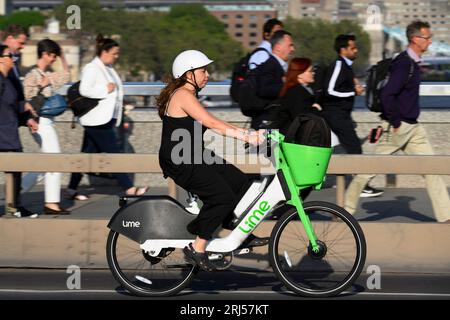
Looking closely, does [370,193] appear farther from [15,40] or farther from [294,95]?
[15,40]

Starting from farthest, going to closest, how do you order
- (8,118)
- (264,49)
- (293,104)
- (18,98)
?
(264,49) < (18,98) < (8,118) < (293,104)

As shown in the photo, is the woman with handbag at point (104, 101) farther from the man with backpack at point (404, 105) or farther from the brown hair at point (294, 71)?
the man with backpack at point (404, 105)

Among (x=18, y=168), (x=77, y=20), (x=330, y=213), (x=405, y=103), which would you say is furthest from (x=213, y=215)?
(x=77, y=20)

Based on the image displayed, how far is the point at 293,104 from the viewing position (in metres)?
9.02

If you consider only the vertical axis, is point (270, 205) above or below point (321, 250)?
above

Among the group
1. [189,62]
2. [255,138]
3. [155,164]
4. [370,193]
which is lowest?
[370,193]

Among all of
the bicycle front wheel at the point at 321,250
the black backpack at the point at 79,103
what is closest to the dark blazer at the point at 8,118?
the black backpack at the point at 79,103

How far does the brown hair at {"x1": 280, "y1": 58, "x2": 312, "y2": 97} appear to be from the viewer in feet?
29.6

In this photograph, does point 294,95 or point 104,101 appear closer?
point 294,95

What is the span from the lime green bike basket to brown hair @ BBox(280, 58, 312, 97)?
217 centimetres

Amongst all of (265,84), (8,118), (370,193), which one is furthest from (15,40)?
Answer: (370,193)

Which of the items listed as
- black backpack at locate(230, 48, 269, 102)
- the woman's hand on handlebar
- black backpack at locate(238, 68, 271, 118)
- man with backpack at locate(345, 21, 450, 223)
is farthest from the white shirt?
the woman's hand on handlebar

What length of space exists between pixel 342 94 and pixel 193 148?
4.07 m

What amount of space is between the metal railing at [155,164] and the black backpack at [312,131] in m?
0.85
